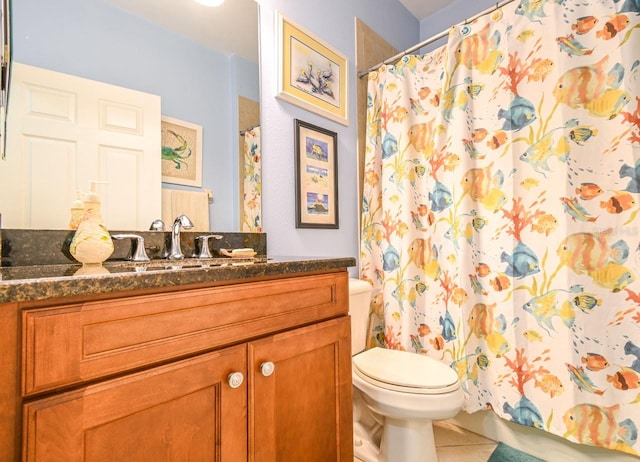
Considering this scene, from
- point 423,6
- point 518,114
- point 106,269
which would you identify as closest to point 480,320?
point 518,114

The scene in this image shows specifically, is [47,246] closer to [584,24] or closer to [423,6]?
[584,24]

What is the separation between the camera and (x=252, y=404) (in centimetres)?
70

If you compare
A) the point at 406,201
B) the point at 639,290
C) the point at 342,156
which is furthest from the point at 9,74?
the point at 639,290

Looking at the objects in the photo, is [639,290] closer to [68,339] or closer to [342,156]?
[342,156]

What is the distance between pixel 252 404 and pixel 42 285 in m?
0.46

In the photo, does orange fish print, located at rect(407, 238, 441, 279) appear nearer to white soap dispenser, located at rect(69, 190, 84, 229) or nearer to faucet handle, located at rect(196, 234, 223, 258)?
faucet handle, located at rect(196, 234, 223, 258)

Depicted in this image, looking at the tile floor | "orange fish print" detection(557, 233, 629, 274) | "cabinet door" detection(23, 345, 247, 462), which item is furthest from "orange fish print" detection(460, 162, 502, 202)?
"cabinet door" detection(23, 345, 247, 462)

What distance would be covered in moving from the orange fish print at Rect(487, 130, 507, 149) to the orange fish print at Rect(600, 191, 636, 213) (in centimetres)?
44

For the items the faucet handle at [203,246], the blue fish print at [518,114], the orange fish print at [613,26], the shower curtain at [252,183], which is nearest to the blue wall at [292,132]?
the shower curtain at [252,183]

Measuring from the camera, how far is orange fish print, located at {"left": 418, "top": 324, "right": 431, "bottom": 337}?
164 centimetres

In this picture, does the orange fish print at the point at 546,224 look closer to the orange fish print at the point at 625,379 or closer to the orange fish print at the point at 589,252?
the orange fish print at the point at 589,252

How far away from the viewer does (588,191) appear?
1.23 m

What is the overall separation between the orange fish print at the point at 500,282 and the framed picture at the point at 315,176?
79cm

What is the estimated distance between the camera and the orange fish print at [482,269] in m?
1.44
